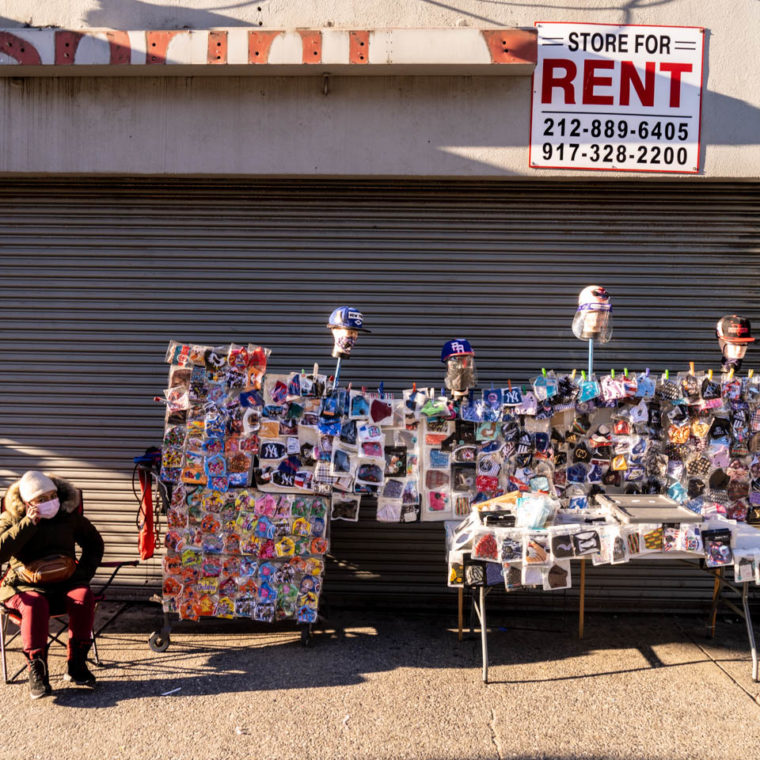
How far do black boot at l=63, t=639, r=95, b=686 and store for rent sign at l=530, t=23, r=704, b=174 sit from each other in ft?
15.8

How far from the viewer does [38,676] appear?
430cm

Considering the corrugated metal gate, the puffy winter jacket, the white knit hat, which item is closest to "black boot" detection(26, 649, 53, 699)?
the puffy winter jacket

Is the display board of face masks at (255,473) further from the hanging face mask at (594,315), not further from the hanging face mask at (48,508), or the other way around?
the hanging face mask at (594,315)

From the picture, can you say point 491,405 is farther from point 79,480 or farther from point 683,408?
point 79,480

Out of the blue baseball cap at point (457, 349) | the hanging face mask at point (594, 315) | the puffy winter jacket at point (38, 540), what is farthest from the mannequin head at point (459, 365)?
the puffy winter jacket at point (38, 540)

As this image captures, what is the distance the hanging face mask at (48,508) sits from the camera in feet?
14.9

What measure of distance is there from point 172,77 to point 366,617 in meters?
4.71

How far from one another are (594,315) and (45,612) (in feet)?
13.6

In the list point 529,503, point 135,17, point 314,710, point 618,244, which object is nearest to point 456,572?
point 529,503

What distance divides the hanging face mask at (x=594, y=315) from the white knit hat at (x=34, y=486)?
149 inches

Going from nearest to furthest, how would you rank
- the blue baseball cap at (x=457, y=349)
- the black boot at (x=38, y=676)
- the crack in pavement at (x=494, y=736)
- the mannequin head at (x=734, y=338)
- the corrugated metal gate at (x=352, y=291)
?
1. the crack in pavement at (x=494, y=736)
2. the black boot at (x=38, y=676)
3. the blue baseball cap at (x=457, y=349)
4. the mannequin head at (x=734, y=338)
5. the corrugated metal gate at (x=352, y=291)

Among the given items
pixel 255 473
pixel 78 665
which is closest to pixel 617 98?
pixel 255 473

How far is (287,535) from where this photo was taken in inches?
196

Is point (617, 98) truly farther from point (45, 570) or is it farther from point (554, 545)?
point (45, 570)
